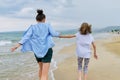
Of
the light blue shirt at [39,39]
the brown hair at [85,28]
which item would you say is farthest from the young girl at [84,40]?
the light blue shirt at [39,39]

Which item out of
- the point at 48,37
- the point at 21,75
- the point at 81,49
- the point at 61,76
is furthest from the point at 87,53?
the point at 21,75

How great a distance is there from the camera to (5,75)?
500 inches

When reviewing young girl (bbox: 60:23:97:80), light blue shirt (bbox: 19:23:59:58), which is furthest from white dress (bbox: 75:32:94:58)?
light blue shirt (bbox: 19:23:59:58)

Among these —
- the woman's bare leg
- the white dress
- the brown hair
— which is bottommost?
the woman's bare leg

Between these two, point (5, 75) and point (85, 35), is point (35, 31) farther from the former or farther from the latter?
point (5, 75)

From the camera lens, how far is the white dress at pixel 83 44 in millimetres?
8703

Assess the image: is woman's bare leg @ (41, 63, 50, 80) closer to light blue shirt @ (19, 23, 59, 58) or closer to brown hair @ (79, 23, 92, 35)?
light blue shirt @ (19, 23, 59, 58)

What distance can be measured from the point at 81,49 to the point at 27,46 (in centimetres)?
161

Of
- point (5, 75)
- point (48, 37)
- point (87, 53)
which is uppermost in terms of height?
point (48, 37)

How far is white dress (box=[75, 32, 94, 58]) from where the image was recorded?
8703mm

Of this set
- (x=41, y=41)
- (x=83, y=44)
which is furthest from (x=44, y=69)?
(x=83, y=44)

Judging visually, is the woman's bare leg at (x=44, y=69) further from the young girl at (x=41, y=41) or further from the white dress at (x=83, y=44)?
the white dress at (x=83, y=44)

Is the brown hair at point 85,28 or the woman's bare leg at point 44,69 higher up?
the brown hair at point 85,28

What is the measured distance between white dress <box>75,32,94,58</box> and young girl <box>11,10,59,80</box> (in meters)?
1.12
